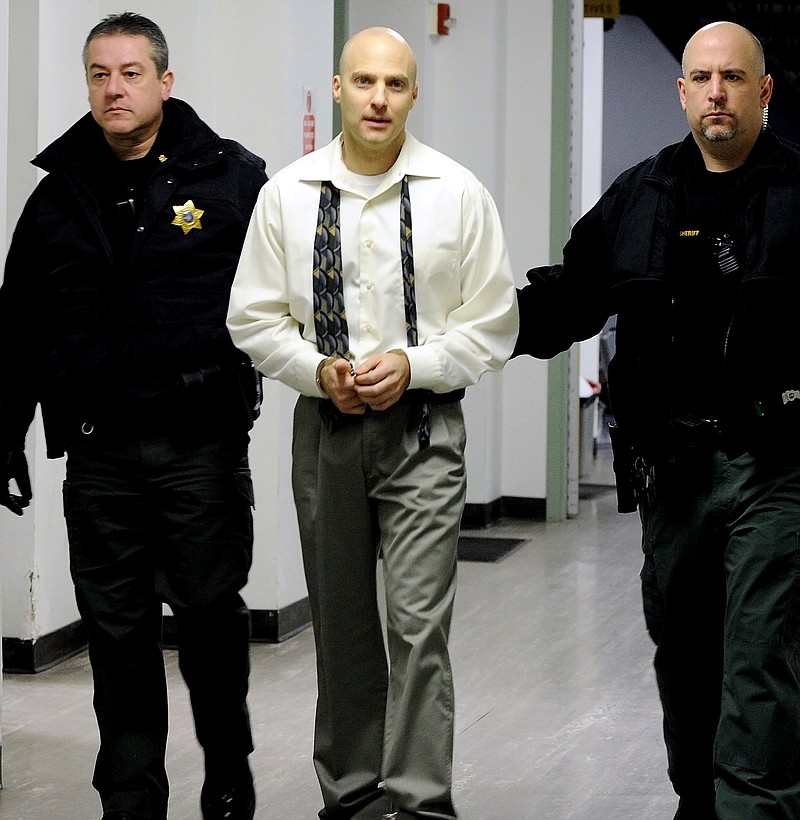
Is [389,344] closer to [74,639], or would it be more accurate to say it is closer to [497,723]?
[497,723]

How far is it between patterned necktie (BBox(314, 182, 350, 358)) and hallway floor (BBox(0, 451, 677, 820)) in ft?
3.92

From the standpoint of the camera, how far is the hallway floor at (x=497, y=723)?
12.0ft

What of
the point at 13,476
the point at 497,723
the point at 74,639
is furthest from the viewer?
the point at 74,639

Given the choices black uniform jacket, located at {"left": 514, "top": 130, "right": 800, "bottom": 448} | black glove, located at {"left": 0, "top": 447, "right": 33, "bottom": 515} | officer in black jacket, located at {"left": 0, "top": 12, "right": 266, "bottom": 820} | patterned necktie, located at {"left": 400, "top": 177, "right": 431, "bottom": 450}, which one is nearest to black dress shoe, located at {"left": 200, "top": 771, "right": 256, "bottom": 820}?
officer in black jacket, located at {"left": 0, "top": 12, "right": 266, "bottom": 820}

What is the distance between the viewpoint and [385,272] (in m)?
3.05

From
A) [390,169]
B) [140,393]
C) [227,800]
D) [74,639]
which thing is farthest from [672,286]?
[74,639]

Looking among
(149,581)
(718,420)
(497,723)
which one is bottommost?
(497,723)

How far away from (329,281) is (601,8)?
237 inches

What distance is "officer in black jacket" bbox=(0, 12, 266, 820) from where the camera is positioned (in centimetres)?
316

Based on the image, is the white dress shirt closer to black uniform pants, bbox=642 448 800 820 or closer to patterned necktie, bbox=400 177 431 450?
patterned necktie, bbox=400 177 431 450

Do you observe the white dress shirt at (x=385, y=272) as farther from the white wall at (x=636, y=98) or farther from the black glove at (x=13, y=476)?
the white wall at (x=636, y=98)

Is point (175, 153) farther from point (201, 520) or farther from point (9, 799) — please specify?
point (9, 799)

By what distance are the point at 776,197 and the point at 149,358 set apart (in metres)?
1.33

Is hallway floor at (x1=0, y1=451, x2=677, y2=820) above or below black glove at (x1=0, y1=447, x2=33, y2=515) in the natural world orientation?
below
